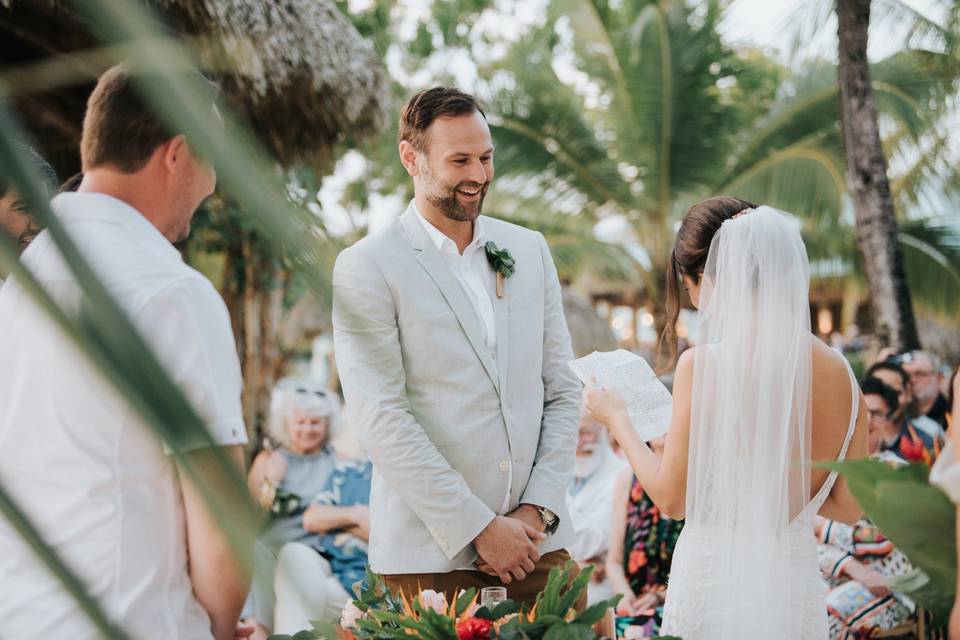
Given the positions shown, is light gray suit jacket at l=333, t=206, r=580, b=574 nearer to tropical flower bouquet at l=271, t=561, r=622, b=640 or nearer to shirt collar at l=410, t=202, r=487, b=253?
shirt collar at l=410, t=202, r=487, b=253

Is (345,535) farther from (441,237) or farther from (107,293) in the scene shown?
(107,293)

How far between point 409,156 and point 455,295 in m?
0.45

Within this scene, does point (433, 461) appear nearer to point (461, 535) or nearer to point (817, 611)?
point (461, 535)

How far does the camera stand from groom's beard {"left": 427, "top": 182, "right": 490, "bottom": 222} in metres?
2.49

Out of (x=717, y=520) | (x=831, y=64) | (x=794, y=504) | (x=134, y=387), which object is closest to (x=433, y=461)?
(x=717, y=520)

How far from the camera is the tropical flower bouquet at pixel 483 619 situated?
Result: 1.74 m

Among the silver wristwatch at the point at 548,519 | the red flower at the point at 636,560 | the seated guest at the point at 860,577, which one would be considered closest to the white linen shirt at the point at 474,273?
the silver wristwatch at the point at 548,519

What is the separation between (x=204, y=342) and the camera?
1232mm

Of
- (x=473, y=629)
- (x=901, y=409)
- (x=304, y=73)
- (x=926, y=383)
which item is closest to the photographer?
(x=473, y=629)

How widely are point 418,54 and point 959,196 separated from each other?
30.1ft

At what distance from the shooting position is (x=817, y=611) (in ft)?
7.64

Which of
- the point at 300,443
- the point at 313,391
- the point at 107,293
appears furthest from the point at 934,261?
the point at 107,293

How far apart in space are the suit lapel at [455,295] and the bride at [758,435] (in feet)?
1.72

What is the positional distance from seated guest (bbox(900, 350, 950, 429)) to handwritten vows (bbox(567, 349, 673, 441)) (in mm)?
4117
